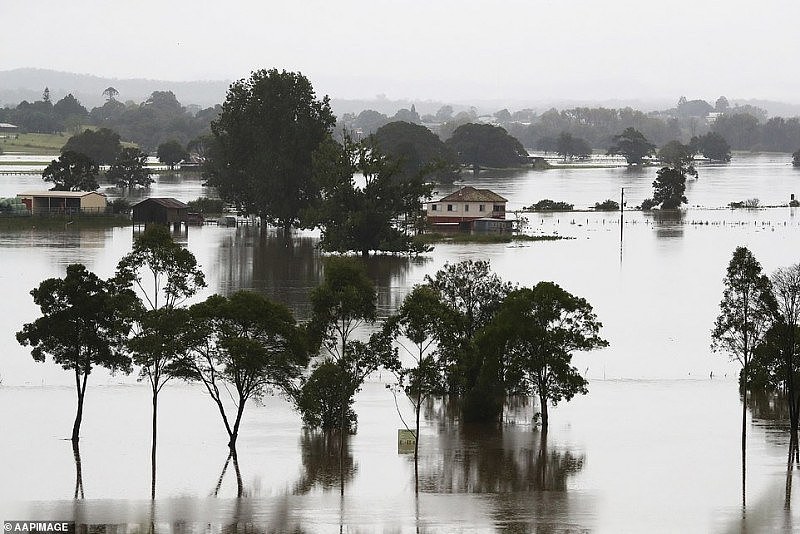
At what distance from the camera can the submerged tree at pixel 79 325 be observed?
2230 centimetres

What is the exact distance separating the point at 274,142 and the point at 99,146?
177 ft

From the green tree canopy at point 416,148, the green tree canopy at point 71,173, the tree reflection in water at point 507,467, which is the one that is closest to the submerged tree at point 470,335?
the tree reflection in water at point 507,467

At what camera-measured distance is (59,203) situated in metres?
63.4

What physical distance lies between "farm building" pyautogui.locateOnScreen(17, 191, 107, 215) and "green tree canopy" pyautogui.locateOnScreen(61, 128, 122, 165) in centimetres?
4541

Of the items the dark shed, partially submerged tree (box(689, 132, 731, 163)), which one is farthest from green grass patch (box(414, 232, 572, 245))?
partially submerged tree (box(689, 132, 731, 163))

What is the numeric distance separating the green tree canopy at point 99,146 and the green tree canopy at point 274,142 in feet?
163

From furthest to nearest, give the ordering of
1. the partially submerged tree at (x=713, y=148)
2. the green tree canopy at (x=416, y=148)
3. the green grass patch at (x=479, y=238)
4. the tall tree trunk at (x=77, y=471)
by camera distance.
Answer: the partially submerged tree at (x=713, y=148)
the green tree canopy at (x=416, y=148)
the green grass patch at (x=479, y=238)
the tall tree trunk at (x=77, y=471)

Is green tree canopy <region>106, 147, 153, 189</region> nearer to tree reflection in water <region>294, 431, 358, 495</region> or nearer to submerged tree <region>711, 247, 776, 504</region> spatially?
tree reflection in water <region>294, 431, 358, 495</region>

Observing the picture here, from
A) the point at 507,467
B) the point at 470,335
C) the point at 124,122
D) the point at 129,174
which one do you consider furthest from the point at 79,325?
the point at 124,122

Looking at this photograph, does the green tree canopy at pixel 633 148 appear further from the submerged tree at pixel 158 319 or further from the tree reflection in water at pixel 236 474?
the tree reflection in water at pixel 236 474

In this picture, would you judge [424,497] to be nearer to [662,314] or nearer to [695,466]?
[695,466]

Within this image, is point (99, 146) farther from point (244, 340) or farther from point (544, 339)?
point (244, 340)

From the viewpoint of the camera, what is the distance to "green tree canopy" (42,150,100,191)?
67312 mm

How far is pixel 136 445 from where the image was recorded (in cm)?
2219
